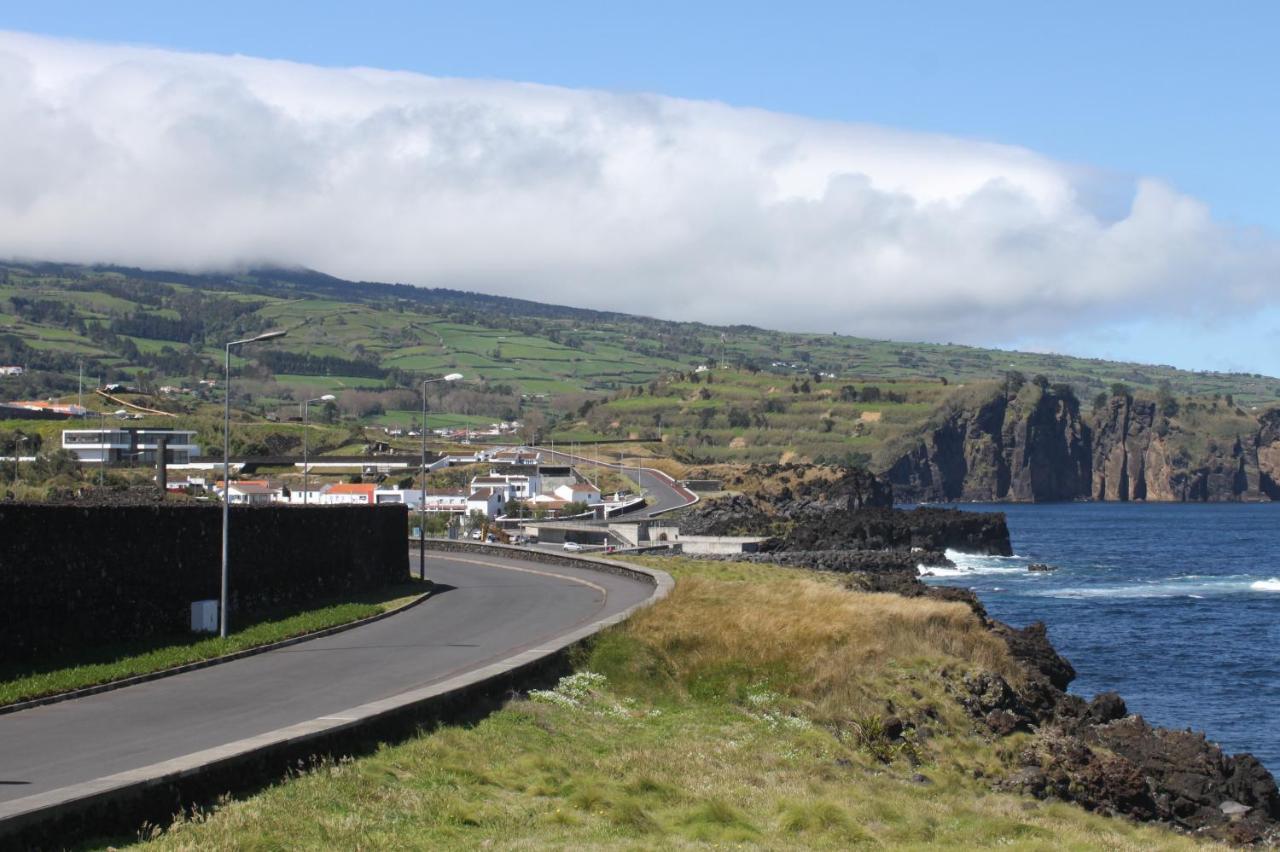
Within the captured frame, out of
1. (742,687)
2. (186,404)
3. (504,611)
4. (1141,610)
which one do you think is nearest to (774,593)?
(504,611)

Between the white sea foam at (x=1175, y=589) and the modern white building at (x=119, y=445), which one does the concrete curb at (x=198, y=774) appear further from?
the modern white building at (x=119, y=445)

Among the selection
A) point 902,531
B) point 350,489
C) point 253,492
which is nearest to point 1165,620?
point 902,531

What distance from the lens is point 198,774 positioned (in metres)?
14.1

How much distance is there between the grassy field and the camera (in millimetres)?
14781

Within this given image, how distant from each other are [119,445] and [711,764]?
108m

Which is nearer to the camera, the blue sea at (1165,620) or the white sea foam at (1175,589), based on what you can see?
the blue sea at (1165,620)

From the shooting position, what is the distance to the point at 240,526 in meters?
35.6

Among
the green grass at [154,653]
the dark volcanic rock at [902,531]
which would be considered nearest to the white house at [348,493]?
the dark volcanic rock at [902,531]

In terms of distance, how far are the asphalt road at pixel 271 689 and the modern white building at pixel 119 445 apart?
84.0 m

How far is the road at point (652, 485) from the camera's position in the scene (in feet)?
424

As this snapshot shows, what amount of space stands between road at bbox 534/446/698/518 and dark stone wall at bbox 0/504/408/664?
7892 cm

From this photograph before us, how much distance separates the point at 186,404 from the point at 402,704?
171094mm

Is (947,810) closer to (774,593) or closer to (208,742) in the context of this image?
(208,742)

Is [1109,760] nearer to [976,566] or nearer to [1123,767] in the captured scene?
[1123,767]
